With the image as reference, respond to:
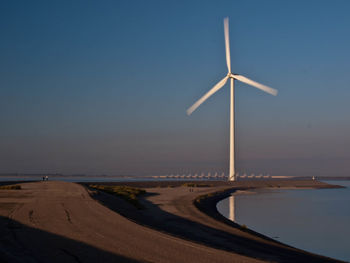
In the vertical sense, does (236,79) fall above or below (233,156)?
above

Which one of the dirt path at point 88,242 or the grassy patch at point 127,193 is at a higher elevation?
the dirt path at point 88,242

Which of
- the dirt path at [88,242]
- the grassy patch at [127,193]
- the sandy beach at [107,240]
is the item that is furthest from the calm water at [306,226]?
the dirt path at [88,242]

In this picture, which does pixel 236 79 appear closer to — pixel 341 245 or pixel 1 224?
pixel 341 245

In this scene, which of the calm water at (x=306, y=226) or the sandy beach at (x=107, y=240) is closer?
the sandy beach at (x=107, y=240)

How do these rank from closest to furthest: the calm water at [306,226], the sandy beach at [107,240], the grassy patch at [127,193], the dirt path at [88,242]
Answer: the dirt path at [88,242], the sandy beach at [107,240], the calm water at [306,226], the grassy patch at [127,193]

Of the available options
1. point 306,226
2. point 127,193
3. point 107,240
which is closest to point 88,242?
point 107,240

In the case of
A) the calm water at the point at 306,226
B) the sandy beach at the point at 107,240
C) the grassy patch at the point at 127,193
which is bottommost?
the calm water at the point at 306,226

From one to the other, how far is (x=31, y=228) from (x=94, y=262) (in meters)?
7.09

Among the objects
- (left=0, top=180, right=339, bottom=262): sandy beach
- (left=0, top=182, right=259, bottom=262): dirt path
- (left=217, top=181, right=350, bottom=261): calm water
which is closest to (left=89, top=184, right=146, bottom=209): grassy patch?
(left=217, top=181, right=350, bottom=261): calm water

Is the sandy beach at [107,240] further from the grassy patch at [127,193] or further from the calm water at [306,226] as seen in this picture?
the grassy patch at [127,193]

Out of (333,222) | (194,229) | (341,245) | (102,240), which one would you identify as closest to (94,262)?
(102,240)

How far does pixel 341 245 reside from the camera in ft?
82.1

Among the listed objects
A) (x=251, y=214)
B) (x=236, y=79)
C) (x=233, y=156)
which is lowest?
(x=251, y=214)

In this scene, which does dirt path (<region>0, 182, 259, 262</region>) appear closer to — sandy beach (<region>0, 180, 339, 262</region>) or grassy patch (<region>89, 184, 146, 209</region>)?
sandy beach (<region>0, 180, 339, 262</region>)
